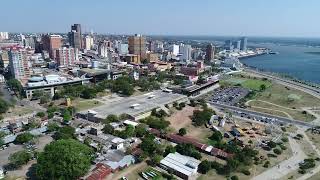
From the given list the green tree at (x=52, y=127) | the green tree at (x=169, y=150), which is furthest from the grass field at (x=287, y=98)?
the green tree at (x=52, y=127)

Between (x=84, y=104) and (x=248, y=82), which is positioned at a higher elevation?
(x=248, y=82)

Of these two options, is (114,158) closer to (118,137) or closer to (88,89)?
(118,137)

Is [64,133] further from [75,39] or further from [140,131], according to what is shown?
[75,39]

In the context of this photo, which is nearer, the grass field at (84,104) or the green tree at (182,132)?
the green tree at (182,132)

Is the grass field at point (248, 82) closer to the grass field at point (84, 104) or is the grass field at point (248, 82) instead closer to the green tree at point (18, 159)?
the grass field at point (84, 104)

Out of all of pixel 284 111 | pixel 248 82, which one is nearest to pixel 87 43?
pixel 248 82

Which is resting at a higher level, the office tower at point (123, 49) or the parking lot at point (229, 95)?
the office tower at point (123, 49)

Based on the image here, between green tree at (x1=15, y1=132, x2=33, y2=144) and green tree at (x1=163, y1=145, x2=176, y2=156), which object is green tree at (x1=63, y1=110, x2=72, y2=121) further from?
green tree at (x1=163, y1=145, x2=176, y2=156)
